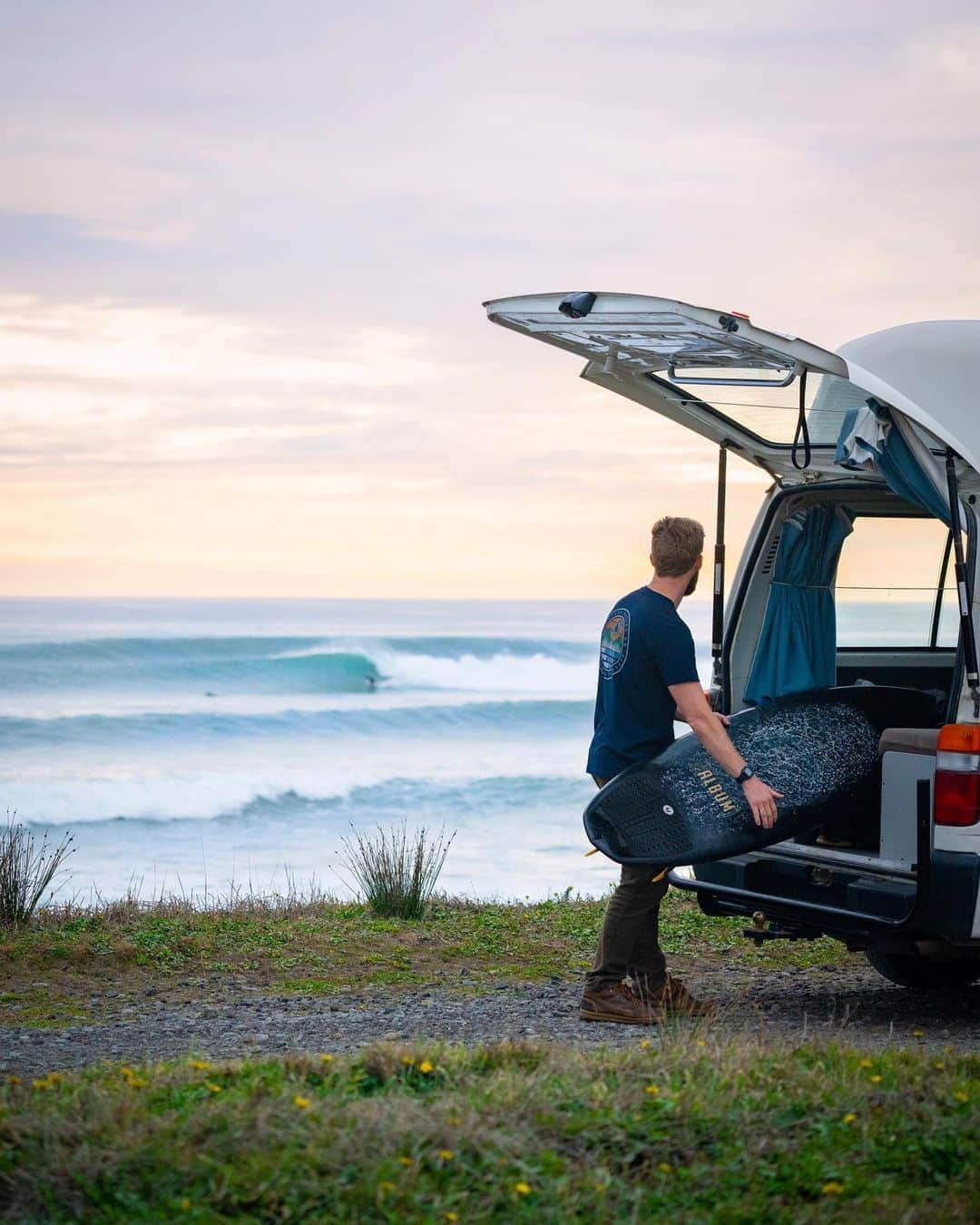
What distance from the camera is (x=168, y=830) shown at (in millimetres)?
22281

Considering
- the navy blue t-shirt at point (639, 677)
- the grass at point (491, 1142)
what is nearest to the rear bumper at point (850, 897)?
the navy blue t-shirt at point (639, 677)

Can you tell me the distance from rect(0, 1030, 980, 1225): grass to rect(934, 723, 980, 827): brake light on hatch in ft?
3.84

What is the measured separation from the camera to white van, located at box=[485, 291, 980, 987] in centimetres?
555

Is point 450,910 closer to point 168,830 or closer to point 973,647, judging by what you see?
point 973,647

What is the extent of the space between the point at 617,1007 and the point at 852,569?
8.44ft

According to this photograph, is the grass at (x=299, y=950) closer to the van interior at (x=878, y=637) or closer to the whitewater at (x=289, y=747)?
the van interior at (x=878, y=637)

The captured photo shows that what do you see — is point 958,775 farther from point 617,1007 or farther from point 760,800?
point 617,1007

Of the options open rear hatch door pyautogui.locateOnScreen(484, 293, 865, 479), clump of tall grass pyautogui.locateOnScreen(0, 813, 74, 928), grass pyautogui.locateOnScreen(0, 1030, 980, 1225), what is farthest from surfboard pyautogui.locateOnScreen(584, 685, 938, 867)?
clump of tall grass pyautogui.locateOnScreen(0, 813, 74, 928)

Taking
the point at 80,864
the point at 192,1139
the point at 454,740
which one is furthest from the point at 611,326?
the point at 454,740

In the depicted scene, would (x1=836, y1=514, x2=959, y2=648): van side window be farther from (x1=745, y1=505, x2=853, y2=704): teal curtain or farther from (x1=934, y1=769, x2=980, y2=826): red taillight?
(x1=934, y1=769, x2=980, y2=826): red taillight

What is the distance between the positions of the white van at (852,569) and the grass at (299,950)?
159 centimetres

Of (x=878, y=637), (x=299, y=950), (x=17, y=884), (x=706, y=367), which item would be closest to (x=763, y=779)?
(x=878, y=637)

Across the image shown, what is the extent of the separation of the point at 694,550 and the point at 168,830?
1769 cm

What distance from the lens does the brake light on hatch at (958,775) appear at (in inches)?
215
